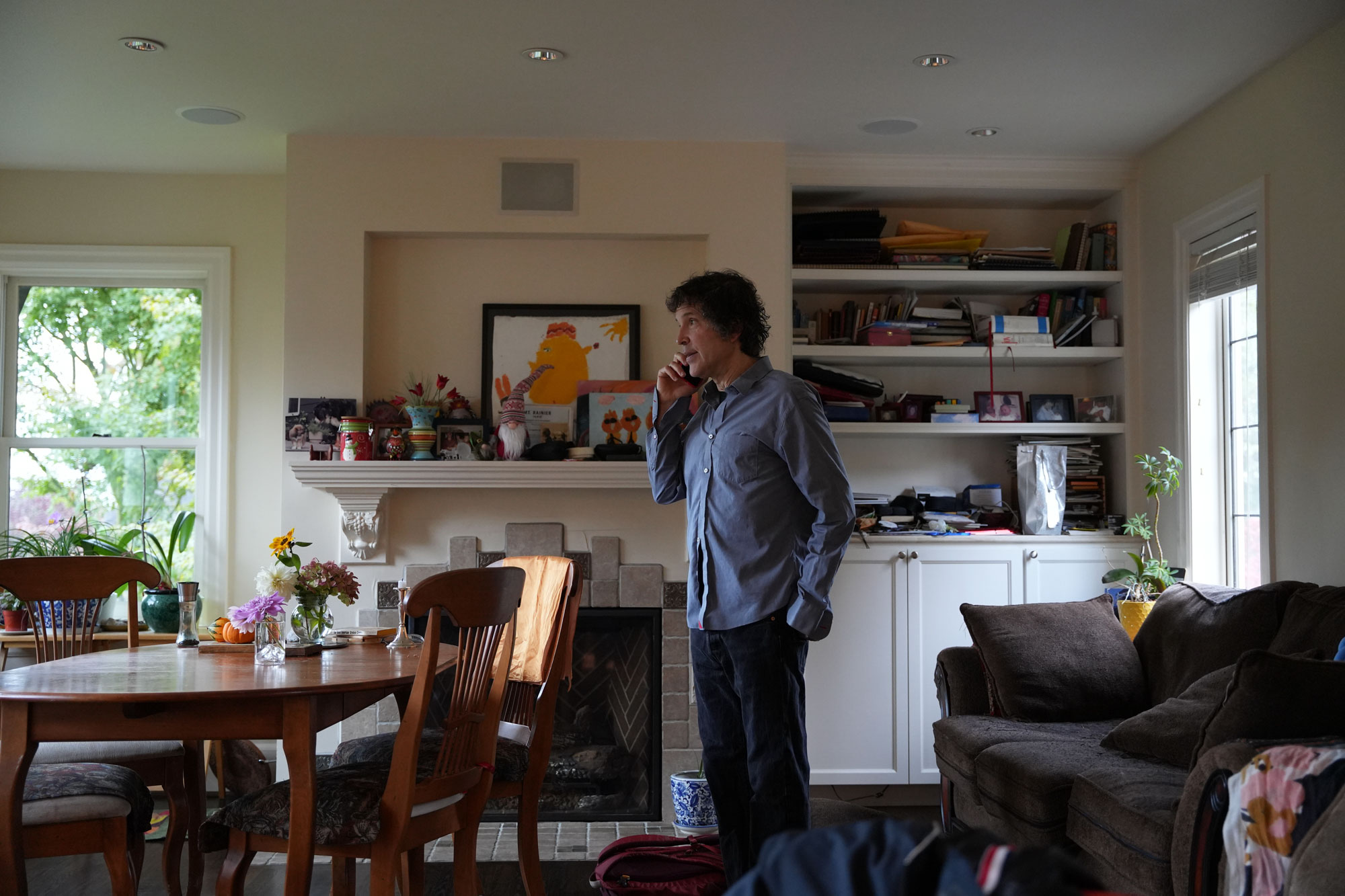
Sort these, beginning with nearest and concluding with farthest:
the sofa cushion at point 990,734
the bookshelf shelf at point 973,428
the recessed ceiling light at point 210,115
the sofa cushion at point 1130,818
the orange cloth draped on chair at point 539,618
→ 1. the sofa cushion at point 1130,818
2. the orange cloth draped on chair at point 539,618
3. the sofa cushion at point 990,734
4. the recessed ceiling light at point 210,115
5. the bookshelf shelf at point 973,428

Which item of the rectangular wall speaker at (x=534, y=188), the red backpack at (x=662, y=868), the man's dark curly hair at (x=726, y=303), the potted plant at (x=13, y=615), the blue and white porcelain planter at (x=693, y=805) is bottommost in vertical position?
the blue and white porcelain planter at (x=693, y=805)

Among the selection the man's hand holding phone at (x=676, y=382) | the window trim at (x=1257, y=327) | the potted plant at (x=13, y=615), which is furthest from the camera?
the potted plant at (x=13, y=615)

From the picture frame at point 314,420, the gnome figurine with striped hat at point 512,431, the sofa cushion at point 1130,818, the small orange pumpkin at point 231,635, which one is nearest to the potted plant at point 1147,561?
the sofa cushion at point 1130,818

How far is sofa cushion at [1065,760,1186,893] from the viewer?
2.28 meters

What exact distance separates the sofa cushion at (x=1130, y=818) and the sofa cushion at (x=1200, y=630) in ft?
1.71

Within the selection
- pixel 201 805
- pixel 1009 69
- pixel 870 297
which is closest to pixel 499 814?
pixel 201 805

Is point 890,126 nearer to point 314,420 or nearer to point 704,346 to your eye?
point 704,346

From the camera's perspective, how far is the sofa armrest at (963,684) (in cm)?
346

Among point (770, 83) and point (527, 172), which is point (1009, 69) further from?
point (527, 172)

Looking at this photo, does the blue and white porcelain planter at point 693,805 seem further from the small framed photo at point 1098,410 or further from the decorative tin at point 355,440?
the small framed photo at point 1098,410

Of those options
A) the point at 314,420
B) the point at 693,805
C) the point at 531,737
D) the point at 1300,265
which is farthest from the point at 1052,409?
the point at 314,420

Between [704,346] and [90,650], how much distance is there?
1.96 metres

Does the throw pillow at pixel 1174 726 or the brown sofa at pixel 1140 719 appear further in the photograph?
the throw pillow at pixel 1174 726

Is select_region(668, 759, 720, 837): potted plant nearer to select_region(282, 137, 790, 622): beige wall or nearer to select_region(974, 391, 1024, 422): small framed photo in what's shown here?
select_region(282, 137, 790, 622): beige wall
